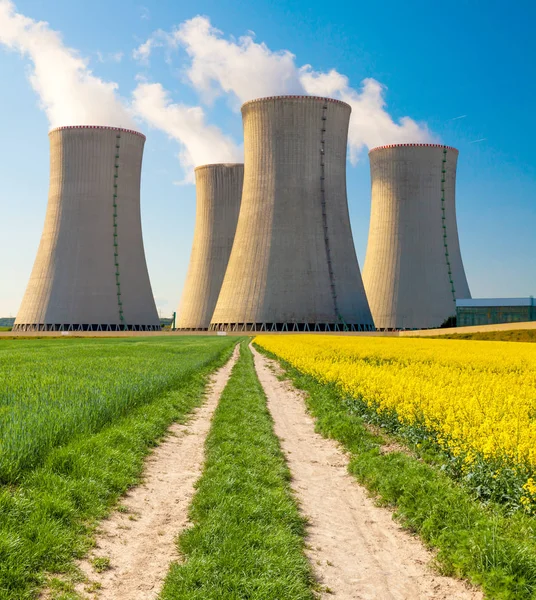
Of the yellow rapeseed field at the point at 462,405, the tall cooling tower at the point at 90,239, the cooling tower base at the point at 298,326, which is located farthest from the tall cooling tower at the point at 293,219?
the yellow rapeseed field at the point at 462,405

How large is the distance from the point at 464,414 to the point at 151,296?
4371 cm

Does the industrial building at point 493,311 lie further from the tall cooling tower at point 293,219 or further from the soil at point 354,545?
the soil at point 354,545

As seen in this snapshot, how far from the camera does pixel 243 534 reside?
4469 millimetres

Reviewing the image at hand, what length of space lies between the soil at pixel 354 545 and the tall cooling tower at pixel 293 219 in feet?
113

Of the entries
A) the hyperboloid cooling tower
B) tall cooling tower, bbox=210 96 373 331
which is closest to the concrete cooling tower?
tall cooling tower, bbox=210 96 373 331

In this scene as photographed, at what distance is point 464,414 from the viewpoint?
6.80 metres

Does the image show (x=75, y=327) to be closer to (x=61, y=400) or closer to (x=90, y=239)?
(x=90, y=239)

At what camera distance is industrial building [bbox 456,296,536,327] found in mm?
50562

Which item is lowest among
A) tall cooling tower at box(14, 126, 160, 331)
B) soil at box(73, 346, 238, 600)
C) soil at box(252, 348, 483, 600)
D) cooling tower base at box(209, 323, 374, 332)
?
soil at box(252, 348, 483, 600)

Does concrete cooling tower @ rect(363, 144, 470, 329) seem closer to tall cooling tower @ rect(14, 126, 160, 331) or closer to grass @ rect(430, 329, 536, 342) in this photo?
grass @ rect(430, 329, 536, 342)

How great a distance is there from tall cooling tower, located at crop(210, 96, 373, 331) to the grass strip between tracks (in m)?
34.5

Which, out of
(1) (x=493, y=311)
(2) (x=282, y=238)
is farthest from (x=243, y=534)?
(1) (x=493, y=311)

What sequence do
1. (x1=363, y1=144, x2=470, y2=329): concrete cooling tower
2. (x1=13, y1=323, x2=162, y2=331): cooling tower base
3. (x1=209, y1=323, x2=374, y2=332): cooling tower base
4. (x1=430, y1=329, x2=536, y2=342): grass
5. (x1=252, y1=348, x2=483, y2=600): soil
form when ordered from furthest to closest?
(x1=363, y1=144, x2=470, y2=329): concrete cooling tower < (x1=13, y1=323, x2=162, y2=331): cooling tower base < (x1=209, y1=323, x2=374, y2=332): cooling tower base < (x1=430, y1=329, x2=536, y2=342): grass < (x1=252, y1=348, x2=483, y2=600): soil

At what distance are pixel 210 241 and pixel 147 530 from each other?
51660 millimetres
